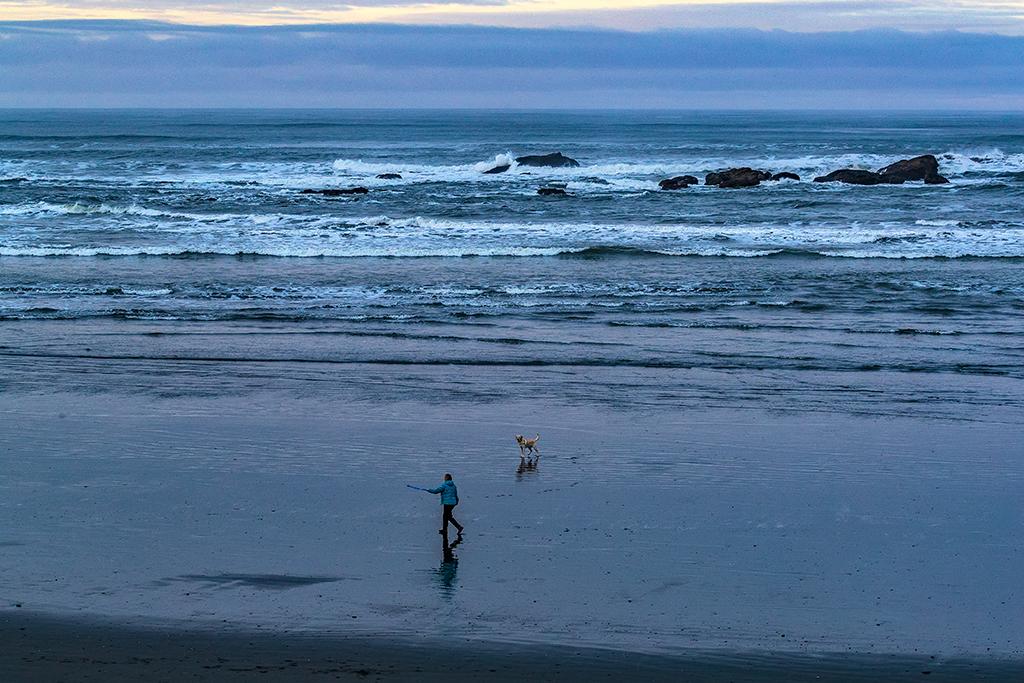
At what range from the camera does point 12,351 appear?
20.3m

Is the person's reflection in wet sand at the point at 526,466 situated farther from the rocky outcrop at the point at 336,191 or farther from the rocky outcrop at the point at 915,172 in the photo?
the rocky outcrop at the point at 915,172

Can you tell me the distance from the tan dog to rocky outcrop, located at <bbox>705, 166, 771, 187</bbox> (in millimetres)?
40949

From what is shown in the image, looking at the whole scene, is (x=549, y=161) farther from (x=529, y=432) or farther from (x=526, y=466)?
(x=526, y=466)

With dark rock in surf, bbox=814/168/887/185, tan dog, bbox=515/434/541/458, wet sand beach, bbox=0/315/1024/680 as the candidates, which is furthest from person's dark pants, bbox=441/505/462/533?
dark rock in surf, bbox=814/168/887/185

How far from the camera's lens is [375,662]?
9.29 meters

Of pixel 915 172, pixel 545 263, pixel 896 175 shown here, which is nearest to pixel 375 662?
pixel 545 263

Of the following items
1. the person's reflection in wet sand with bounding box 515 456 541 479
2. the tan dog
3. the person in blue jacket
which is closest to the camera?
the person in blue jacket

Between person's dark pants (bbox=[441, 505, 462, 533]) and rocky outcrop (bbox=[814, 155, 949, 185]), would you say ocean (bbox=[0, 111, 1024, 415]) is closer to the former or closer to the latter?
rocky outcrop (bbox=[814, 155, 949, 185])

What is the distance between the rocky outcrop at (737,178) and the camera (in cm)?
5367

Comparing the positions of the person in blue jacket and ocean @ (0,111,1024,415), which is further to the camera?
ocean @ (0,111,1024,415)

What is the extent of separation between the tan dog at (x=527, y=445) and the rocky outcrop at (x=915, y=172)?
1785 inches

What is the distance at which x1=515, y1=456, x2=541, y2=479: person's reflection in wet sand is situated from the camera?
→ 45.4 ft

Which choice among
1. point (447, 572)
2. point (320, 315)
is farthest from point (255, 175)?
point (447, 572)

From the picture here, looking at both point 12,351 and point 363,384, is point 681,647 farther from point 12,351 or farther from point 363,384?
point 12,351
